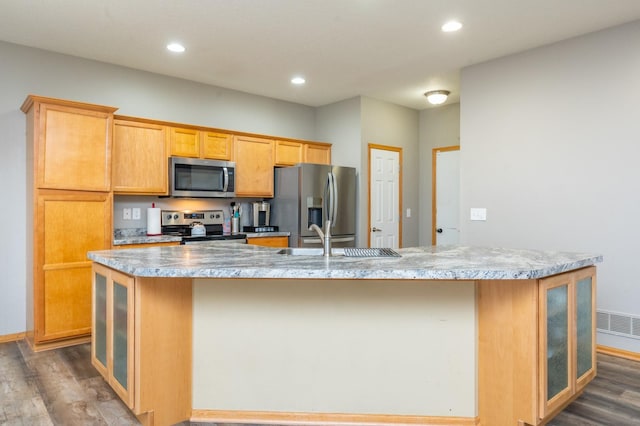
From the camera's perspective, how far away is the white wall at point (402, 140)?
5.57 metres

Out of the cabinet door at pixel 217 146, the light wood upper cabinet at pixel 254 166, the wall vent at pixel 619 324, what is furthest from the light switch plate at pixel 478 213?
the cabinet door at pixel 217 146

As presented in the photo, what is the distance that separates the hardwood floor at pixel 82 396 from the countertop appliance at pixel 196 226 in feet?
5.14

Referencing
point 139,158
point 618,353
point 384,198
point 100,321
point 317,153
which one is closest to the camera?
point 100,321

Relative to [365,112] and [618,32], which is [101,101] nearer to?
[365,112]

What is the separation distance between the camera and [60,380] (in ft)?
9.39

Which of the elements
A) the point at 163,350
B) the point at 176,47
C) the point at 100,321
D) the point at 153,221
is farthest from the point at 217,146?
the point at 163,350

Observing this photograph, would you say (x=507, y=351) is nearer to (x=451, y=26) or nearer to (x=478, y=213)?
(x=478, y=213)

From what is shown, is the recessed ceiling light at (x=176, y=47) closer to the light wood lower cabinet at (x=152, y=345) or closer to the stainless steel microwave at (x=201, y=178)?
the stainless steel microwave at (x=201, y=178)

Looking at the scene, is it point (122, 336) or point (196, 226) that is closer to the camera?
point (122, 336)

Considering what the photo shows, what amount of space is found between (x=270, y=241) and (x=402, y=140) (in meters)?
2.47

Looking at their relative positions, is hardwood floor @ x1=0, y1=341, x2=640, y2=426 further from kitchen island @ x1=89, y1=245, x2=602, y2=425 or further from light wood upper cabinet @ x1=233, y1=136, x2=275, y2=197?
light wood upper cabinet @ x1=233, y1=136, x2=275, y2=197

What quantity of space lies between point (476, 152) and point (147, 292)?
3474 millimetres

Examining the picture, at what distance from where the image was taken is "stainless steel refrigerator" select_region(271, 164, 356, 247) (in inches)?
198

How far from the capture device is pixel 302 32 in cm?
356
